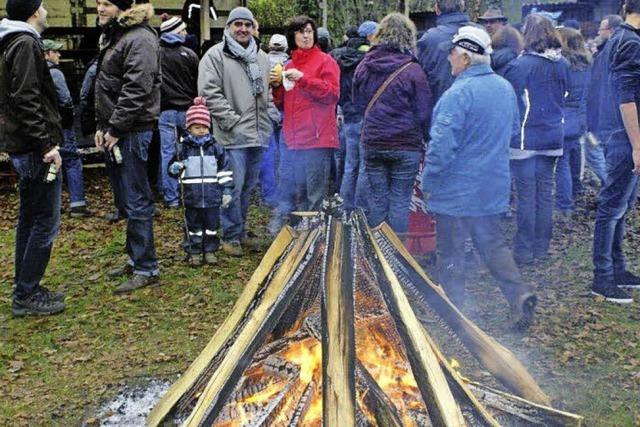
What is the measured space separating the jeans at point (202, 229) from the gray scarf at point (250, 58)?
139 cm

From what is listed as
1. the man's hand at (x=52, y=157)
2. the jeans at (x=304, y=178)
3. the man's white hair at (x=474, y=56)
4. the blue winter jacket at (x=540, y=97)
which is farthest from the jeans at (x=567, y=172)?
the man's hand at (x=52, y=157)

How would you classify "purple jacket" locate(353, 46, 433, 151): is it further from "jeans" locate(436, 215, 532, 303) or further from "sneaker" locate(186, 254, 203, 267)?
"sneaker" locate(186, 254, 203, 267)

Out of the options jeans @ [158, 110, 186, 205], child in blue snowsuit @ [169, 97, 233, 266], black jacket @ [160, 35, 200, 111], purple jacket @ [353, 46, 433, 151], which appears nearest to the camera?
purple jacket @ [353, 46, 433, 151]

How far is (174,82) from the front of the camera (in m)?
9.28

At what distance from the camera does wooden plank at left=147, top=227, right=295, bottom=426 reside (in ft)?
12.4

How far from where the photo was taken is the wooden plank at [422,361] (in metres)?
3.15

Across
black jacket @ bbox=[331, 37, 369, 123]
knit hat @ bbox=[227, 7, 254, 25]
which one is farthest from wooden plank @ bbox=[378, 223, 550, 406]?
black jacket @ bbox=[331, 37, 369, 123]

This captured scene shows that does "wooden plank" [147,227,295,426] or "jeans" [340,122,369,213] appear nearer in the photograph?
"wooden plank" [147,227,295,426]

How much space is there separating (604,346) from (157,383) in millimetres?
3449

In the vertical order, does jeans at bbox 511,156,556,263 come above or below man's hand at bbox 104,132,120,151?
below

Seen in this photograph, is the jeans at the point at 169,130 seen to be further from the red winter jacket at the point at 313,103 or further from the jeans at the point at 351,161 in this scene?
the jeans at the point at 351,161

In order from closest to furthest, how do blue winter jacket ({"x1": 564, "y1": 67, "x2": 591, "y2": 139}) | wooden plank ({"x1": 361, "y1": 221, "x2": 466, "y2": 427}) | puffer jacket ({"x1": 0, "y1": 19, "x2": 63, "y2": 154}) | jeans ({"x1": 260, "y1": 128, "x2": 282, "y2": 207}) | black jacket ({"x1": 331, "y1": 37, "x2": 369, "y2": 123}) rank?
wooden plank ({"x1": 361, "y1": 221, "x2": 466, "y2": 427}) → puffer jacket ({"x1": 0, "y1": 19, "x2": 63, "y2": 154}) → blue winter jacket ({"x1": 564, "y1": 67, "x2": 591, "y2": 139}) → black jacket ({"x1": 331, "y1": 37, "x2": 369, "y2": 123}) → jeans ({"x1": 260, "y1": 128, "x2": 282, "y2": 207})

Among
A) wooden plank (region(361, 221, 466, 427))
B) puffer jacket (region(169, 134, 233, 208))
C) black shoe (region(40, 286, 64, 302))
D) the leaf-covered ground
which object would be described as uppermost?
puffer jacket (region(169, 134, 233, 208))

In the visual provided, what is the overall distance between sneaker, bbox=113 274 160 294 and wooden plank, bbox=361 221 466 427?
144 inches
